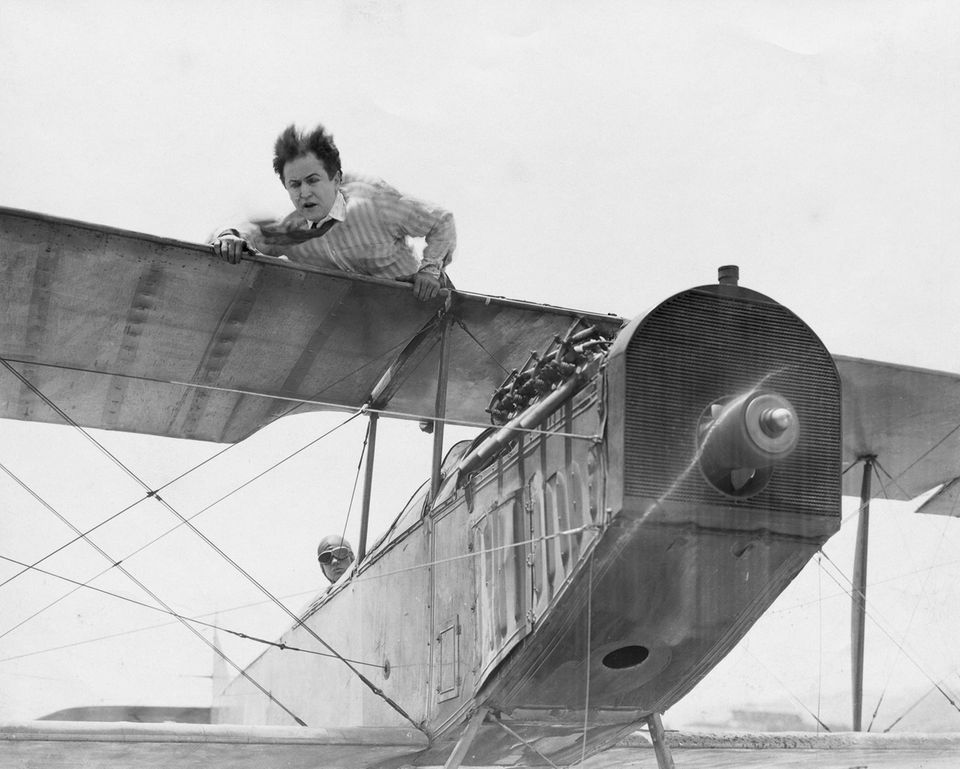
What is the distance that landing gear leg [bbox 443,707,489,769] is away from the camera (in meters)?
5.78

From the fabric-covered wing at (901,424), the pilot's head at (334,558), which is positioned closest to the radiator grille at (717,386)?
the fabric-covered wing at (901,424)

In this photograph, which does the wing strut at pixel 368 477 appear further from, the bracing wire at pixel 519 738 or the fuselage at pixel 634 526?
the bracing wire at pixel 519 738

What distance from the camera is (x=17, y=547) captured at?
778 centimetres

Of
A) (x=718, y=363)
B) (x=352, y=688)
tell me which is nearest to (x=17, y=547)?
(x=352, y=688)

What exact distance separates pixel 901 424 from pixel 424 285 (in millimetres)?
4287

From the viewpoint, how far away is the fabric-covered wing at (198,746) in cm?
600

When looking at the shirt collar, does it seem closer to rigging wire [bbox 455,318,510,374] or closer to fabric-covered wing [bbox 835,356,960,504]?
rigging wire [bbox 455,318,510,374]

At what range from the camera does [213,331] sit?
7859 millimetres

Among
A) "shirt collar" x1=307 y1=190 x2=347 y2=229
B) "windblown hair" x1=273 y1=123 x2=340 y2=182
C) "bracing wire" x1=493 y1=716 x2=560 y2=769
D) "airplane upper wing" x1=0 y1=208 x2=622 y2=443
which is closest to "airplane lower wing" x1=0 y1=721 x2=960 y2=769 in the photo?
"bracing wire" x1=493 y1=716 x2=560 y2=769

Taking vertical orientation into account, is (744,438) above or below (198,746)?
above

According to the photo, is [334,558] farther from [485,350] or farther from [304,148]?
[304,148]

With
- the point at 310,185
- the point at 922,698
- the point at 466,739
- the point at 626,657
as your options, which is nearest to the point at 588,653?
the point at 626,657

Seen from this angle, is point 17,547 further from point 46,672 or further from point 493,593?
point 493,593

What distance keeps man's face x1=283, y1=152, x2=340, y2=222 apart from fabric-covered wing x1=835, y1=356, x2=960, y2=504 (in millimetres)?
3708
